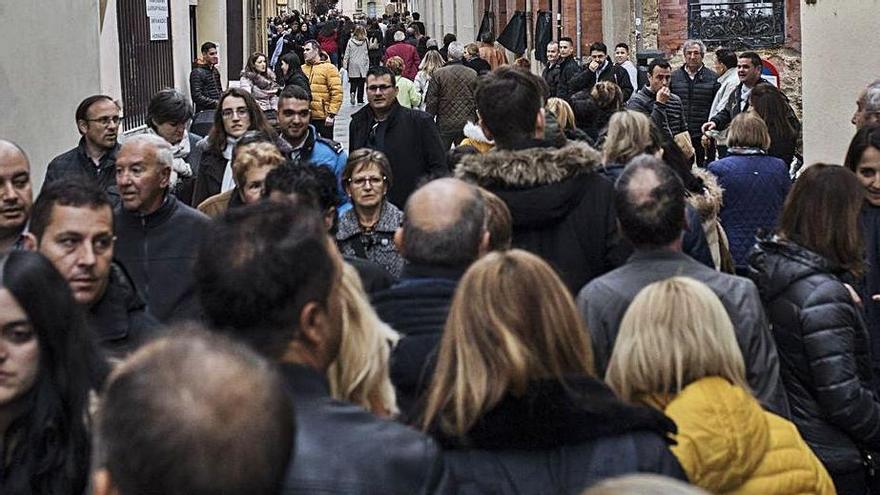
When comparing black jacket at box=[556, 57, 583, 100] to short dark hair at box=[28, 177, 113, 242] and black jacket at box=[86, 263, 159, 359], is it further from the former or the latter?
black jacket at box=[86, 263, 159, 359]

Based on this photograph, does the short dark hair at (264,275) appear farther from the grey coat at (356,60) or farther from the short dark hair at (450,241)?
the grey coat at (356,60)

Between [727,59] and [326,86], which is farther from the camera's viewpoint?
[326,86]

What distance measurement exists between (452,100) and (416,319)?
35.1 feet

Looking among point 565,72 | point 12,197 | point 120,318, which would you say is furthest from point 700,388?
point 565,72

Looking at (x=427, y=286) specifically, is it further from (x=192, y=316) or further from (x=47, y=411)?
(x=192, y=316)

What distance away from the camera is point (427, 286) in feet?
14.3

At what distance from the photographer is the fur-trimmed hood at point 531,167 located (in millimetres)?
5797

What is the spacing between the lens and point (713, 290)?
15.9 feet

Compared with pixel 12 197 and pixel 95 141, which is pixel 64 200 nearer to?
pixel 12 197

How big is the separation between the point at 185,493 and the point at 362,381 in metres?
1.40

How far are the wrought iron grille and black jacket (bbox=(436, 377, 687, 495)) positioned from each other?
18.1 metres

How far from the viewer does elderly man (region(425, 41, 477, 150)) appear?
14.8 m

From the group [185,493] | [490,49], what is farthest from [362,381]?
[490,49]

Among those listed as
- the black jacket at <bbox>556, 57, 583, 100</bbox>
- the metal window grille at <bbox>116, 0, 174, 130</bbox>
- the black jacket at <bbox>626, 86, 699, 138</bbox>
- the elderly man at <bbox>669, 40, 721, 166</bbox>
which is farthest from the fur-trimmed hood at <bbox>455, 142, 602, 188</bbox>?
the black jacket at <bbox>556, 57, 583, 100</bbox>
